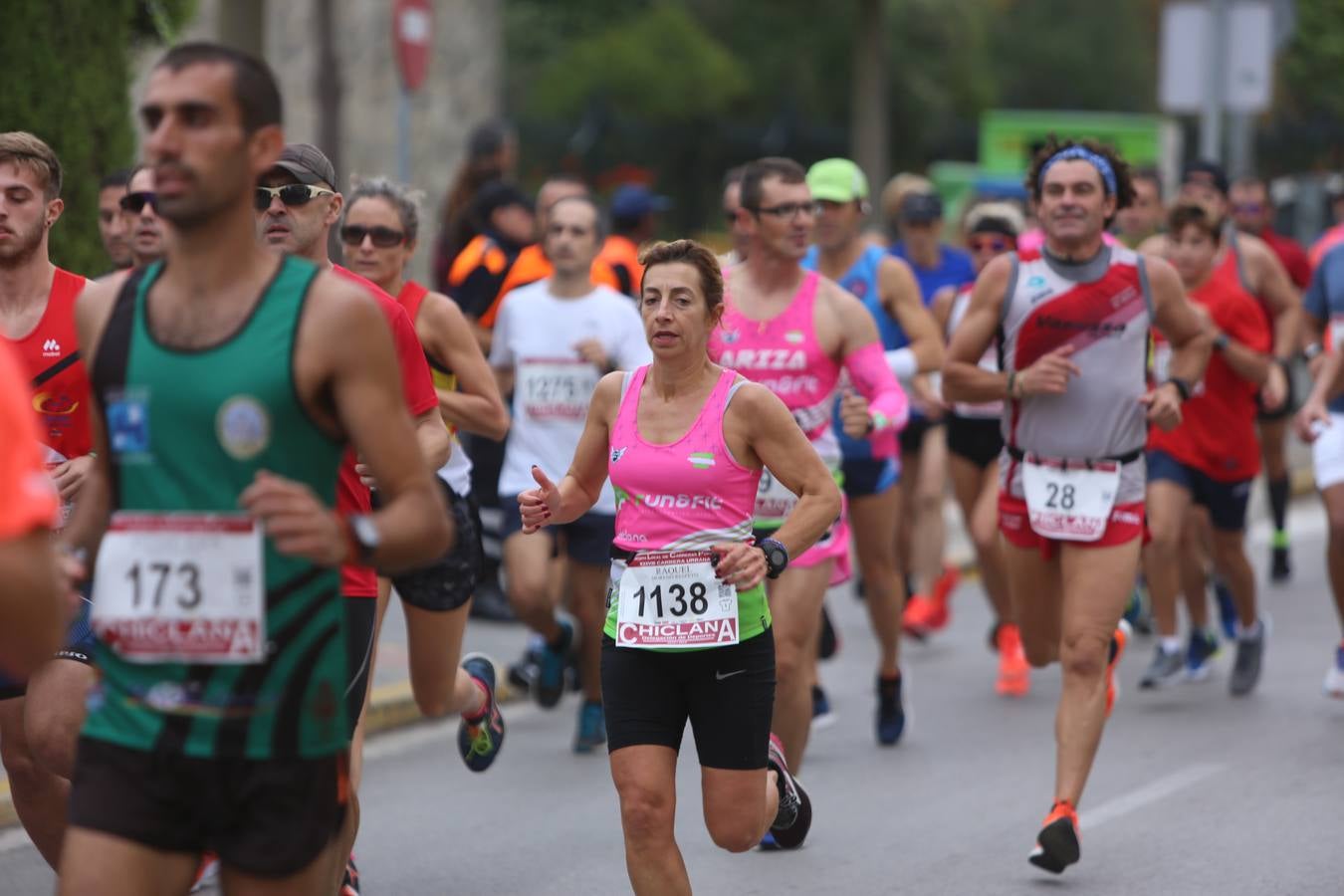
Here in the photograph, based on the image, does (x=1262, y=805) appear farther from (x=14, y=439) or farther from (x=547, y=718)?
(x=14, y=439)

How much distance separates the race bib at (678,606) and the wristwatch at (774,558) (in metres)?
0.10

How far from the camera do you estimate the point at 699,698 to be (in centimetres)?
556

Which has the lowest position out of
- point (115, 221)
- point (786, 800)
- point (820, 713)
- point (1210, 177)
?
point (820, 713)

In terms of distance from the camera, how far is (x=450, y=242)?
37.0 feet

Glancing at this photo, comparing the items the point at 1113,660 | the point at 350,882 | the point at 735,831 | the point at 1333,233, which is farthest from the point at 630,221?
the point at 735,831

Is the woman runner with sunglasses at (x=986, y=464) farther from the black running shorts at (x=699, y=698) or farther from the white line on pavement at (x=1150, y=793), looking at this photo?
the black running shorts at (x=699, y=698)

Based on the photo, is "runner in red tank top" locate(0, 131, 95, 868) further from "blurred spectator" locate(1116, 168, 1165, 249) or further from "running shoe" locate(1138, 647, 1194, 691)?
"blurred spectator" locate(1116, 168, 1165, 249)

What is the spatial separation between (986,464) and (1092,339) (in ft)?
11.6

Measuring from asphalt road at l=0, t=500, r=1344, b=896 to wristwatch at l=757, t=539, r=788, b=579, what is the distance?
1.53m

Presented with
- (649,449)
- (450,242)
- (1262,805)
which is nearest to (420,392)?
(649,449)

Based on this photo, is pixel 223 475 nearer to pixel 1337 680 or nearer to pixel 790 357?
pixel 790 357

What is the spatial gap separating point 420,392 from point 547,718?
422cm

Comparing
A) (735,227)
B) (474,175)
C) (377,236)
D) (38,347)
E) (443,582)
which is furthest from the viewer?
(474,175)

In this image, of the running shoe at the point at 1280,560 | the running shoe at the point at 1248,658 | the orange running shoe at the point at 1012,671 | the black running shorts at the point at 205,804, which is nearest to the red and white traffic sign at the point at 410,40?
the orange running shoe at the point at 1012,671
